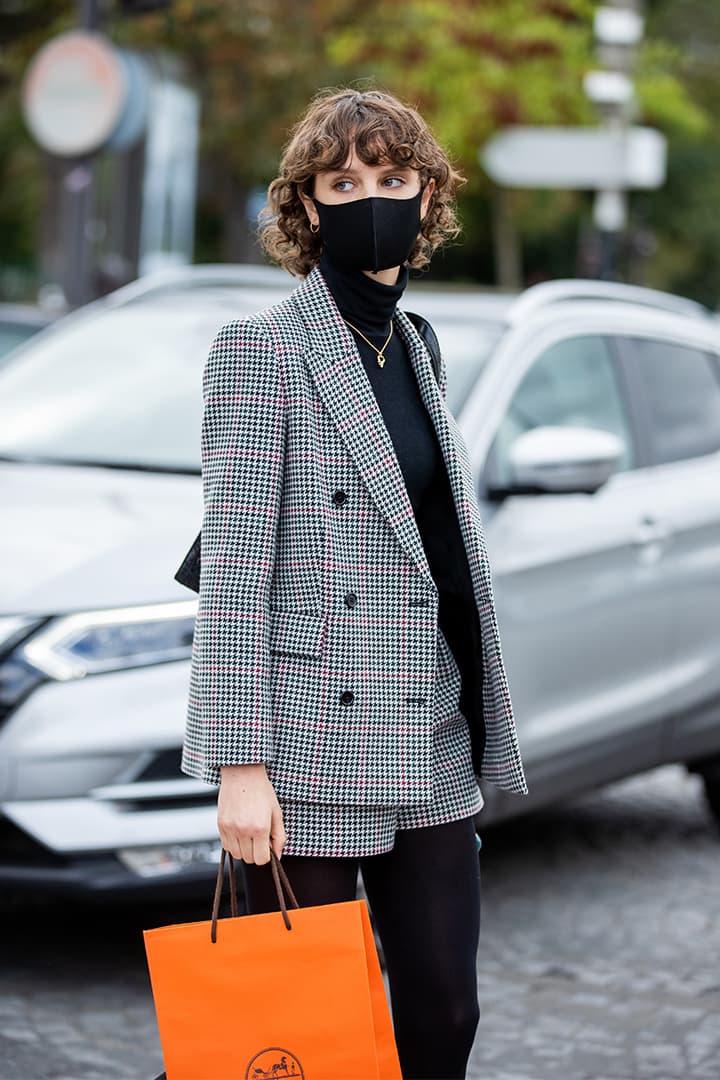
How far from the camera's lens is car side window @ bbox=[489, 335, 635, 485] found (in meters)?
5.03

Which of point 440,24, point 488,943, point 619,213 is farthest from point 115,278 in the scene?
point 440,24

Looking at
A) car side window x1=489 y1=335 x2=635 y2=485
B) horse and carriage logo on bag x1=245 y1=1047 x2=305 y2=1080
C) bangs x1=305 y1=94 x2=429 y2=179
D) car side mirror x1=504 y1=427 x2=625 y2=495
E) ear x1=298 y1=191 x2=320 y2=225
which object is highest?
bangs x1=305 y1=94 x2=429 y2=179

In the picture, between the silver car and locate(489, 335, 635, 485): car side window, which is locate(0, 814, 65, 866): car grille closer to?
the silver car

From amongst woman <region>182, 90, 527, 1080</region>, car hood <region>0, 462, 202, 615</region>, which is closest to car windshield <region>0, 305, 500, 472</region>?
car hood <region>0, 462, 202, 615</region>

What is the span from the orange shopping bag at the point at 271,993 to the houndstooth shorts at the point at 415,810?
0.22 m

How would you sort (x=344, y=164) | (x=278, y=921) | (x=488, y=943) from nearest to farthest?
(x=278, y=921) → (x=344, y=164) → (x=488, y=943)

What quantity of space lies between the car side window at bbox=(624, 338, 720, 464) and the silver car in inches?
0.4

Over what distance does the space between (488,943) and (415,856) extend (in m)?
2.25

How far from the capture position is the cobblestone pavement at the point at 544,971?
407 centimetres

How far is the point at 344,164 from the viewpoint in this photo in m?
2.82

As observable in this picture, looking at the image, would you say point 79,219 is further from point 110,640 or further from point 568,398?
point 110,640

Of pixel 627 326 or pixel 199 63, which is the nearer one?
pixel 627 326

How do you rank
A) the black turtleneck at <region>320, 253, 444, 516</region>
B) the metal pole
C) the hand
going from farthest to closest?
the metal pole
the black turtleneck at <region>320, 253, 444, 516</region>
the hand

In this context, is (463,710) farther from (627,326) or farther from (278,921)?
(627,326)
